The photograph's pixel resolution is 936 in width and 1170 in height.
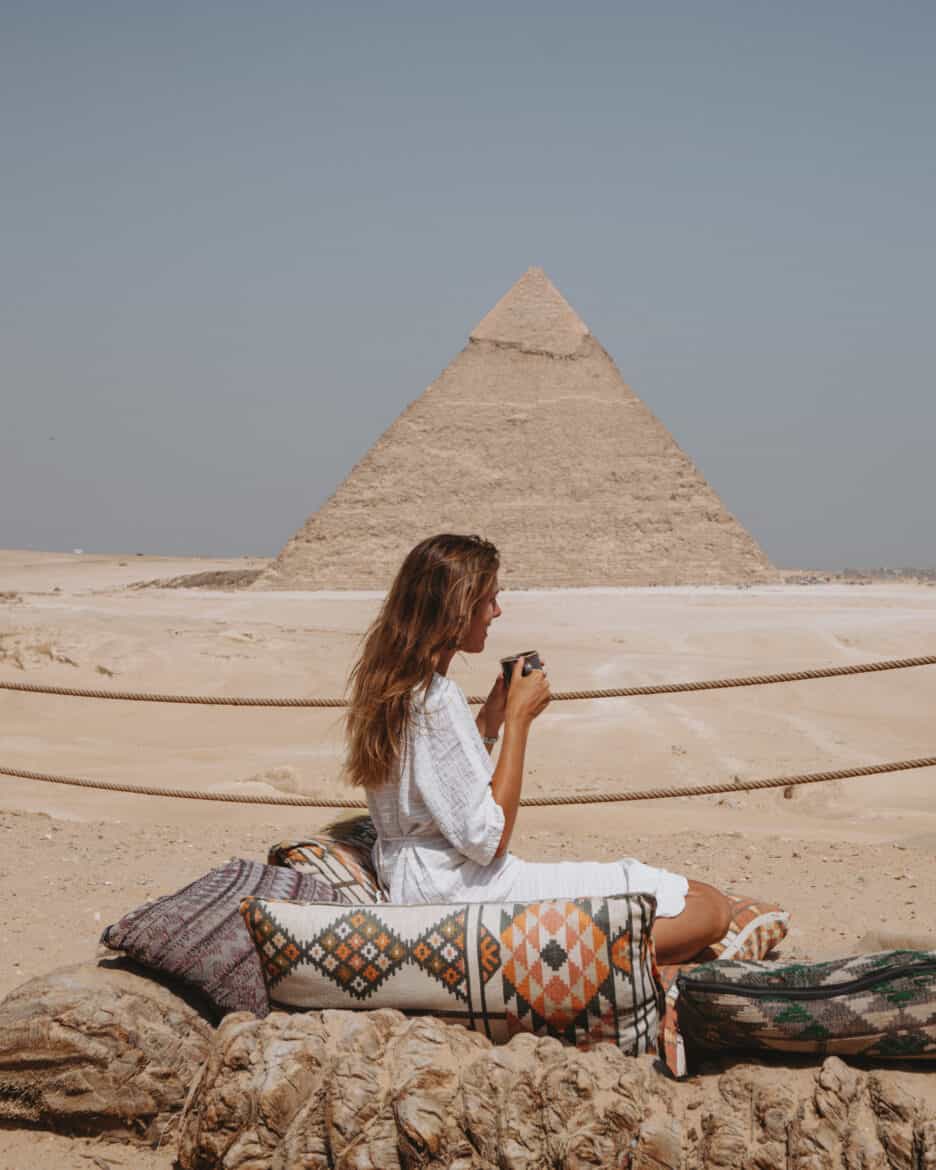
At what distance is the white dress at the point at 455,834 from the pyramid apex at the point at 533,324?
60958 mm

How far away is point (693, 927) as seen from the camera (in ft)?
6.86

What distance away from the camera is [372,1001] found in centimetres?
187

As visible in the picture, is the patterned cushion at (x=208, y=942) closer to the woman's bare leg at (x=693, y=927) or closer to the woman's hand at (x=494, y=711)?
the woman's hand at (x=494, y=711)

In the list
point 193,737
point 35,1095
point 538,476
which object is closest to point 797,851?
point 35,1095

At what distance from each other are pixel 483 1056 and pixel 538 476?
192 ft

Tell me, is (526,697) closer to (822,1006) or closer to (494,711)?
(494,711)

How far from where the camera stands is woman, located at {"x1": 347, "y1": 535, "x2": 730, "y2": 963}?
204 cm

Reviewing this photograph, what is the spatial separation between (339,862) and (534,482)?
189ft

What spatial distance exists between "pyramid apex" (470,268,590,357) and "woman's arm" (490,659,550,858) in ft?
199

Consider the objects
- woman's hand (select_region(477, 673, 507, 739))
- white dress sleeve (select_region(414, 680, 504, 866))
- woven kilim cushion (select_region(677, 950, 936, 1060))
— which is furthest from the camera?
woman's hand (select_region(477, 673, 507, 739))

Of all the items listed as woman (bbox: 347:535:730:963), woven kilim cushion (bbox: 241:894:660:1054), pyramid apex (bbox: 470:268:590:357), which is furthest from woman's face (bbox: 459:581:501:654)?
pyramid apex (bbox: 470:268:590:357)

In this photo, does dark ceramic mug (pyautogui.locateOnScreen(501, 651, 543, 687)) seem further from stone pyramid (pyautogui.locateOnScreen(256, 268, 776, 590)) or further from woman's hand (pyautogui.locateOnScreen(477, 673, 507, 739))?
stone pyramid (pyautogui.locateOnScreen(256, 268, 776, 590))

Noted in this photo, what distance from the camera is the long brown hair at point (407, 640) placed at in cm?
207

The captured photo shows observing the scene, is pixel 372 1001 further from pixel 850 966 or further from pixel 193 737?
pixel 193 737
